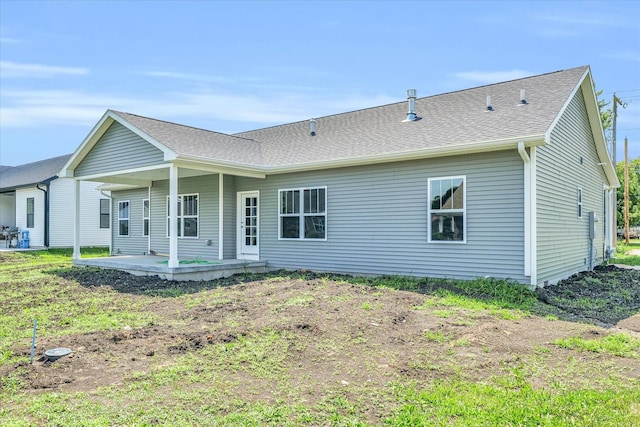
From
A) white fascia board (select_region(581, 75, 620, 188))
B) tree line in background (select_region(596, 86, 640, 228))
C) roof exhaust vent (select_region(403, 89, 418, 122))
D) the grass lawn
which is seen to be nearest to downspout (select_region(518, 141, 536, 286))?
the grass lawn

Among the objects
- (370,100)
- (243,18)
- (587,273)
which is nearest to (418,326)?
(587,273)

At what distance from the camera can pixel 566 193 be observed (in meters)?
10.1

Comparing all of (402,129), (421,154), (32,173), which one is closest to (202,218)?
(402,129)

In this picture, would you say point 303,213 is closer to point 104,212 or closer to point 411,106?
point 411,106

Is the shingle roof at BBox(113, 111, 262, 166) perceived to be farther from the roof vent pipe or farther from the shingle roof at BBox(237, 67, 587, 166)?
the roof vent pipe

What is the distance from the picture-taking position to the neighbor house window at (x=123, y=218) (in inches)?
642

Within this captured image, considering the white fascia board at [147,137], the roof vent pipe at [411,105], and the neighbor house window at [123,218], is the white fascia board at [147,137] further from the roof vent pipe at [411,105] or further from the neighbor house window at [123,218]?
the roof vent pipe at [411,105]

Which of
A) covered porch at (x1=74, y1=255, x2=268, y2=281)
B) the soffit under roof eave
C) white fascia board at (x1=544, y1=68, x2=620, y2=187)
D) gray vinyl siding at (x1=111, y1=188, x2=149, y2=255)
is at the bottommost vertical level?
covered porch at (x1=74, y1=255, x2=268, y2=281)

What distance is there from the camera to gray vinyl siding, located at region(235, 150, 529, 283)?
8.19 meters

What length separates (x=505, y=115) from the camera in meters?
9.20

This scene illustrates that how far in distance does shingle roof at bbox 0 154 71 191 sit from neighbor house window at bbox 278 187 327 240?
584 inches

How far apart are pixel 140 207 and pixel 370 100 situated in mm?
10686

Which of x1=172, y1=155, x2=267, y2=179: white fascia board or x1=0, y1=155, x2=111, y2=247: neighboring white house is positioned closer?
x1=172, y1=155, x2=267, y2=179: white fascia board

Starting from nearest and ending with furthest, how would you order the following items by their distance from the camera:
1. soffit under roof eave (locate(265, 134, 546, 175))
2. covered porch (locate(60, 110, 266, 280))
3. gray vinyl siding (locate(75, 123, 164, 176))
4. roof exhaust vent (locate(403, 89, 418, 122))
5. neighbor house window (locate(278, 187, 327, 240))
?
1. soffit under roof eave (locate(265, 134, 546, 175))
2. covered porch (locate(60, 110, 266, 280))
3. gray vinyl siding (locate(75, 123, 164, 176))
4. neighbor house window (locate(278, 187, 327, 240))
5. roof exhaust vent (locate(403, 89, 418, 122))
